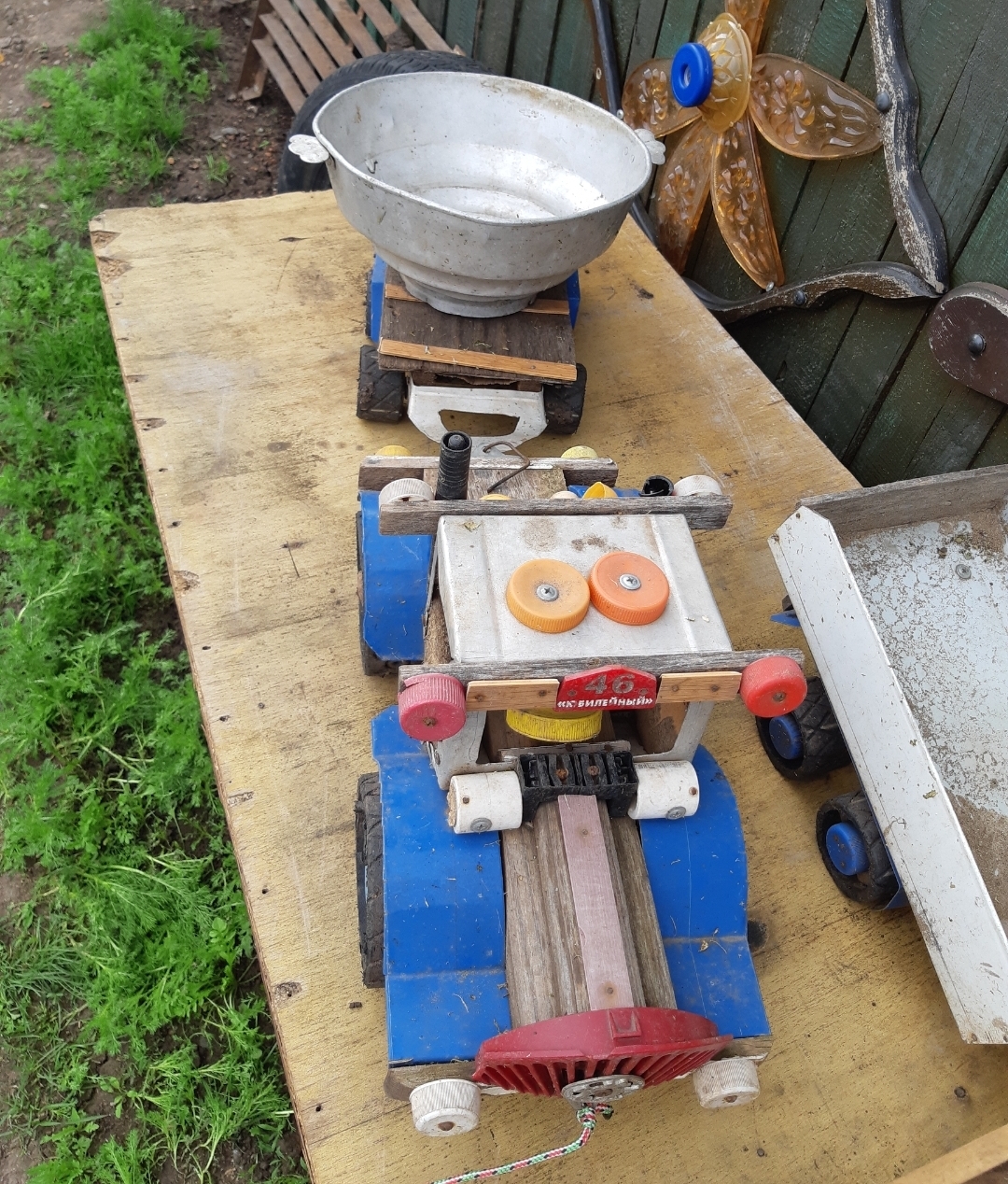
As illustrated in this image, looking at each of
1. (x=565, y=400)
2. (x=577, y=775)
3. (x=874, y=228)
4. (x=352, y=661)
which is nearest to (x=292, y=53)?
(x=565, y=400)

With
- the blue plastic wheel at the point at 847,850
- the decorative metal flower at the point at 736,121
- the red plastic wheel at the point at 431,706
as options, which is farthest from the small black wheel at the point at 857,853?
the decorative metal flower at the point at 736,121

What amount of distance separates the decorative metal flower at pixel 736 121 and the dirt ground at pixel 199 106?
219 cm

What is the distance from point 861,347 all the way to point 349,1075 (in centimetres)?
224

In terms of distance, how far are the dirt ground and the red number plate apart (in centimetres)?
372

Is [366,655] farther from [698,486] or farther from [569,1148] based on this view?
[569,1148]

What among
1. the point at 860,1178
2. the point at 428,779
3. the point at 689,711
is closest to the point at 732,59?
the point at 689,711

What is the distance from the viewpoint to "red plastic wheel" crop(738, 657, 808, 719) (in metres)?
1.36

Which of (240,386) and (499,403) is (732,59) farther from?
(240,386)

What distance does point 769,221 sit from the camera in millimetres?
2773

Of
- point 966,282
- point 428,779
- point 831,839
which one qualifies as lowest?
point 831,839

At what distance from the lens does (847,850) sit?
1.76 m

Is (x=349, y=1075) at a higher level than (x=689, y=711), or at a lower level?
lower

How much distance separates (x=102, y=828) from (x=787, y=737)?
1.70 m

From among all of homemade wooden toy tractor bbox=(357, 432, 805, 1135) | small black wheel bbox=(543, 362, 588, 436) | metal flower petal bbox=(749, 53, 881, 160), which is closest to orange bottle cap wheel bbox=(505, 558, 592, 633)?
homemade wooden toy tractor bbox=(357, 432, 805, 1135)
